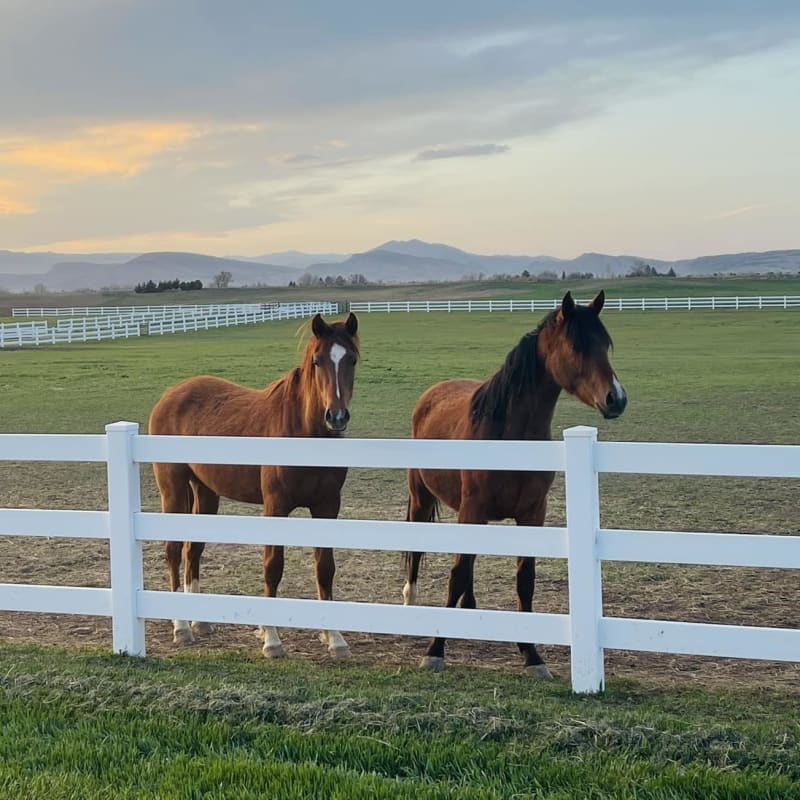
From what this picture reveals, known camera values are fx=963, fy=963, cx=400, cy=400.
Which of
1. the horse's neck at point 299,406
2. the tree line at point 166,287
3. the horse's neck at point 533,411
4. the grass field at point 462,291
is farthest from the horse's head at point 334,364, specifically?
the tree line at point 166,287

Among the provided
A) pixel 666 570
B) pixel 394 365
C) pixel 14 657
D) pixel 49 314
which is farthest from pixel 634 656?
pixel 49 314

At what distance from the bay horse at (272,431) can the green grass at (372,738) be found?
1519 millimetres

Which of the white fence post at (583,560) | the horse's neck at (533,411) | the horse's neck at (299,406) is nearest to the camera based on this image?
the white fence post at (583,560)

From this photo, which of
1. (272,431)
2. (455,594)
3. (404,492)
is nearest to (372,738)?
(455,594)

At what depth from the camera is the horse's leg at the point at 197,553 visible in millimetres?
7477

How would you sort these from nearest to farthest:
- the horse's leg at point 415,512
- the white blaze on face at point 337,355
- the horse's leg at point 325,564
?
the white blaze on face at point 337,355
the horse's leg at point 325,564
the horse's leg at point 415,512

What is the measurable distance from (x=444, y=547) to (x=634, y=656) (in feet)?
5.90

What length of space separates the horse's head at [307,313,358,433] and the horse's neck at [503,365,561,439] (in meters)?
1.11

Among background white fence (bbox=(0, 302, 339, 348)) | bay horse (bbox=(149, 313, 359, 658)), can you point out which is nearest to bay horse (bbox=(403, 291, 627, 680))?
bay horse (bbox=(149, 313, 359, 658))

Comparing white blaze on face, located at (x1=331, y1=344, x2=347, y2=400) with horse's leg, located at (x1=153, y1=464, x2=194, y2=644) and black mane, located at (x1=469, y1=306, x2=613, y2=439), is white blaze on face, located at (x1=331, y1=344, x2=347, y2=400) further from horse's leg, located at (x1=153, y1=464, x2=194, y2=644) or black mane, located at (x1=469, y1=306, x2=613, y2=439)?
horse's leg, located at (x1=153, y1=464, x2=194, y2=644)

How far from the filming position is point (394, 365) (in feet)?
96.7

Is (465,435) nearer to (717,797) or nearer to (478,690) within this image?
(478,690)

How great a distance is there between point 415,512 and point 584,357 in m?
2.27

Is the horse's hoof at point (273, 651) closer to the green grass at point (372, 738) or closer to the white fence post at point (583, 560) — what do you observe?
the green grass at point (372, 738)
